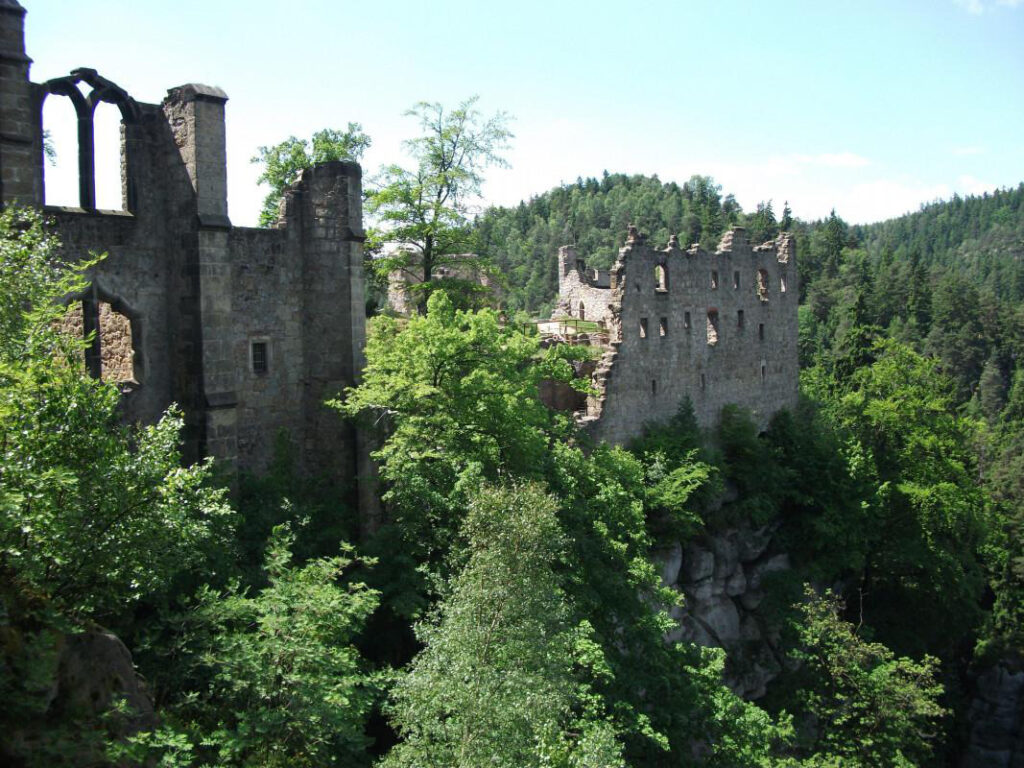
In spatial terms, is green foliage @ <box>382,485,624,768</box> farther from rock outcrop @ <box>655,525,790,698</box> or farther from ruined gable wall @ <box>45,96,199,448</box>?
rock outcrop @ <box>655,525,790,698</box>

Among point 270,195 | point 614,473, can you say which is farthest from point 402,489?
point 270,195

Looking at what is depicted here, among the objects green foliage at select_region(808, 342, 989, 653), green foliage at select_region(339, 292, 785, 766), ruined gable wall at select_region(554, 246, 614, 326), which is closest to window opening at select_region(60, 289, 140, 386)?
green foliage at select_region(339, 292, 785, 766)

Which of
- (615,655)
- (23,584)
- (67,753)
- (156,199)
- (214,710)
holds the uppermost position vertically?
(156,199)

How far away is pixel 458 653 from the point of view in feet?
46.6

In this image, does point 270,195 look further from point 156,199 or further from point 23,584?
point 23,584

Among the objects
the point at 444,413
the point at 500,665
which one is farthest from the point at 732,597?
the point at 500,665

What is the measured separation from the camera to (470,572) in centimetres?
1525

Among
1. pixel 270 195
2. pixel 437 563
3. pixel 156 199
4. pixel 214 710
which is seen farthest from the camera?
pixel 270 195

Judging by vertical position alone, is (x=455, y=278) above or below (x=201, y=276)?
above

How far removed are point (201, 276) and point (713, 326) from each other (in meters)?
19.5

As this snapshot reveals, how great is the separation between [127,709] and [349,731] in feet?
13.6

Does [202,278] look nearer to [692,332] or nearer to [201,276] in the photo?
[201,276]

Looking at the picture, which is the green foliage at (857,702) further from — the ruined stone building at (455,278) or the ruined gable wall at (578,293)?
the ruined gable wall at (578,293)

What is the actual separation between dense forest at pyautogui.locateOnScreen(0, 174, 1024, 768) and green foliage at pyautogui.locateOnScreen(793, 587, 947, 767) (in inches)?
4.5
